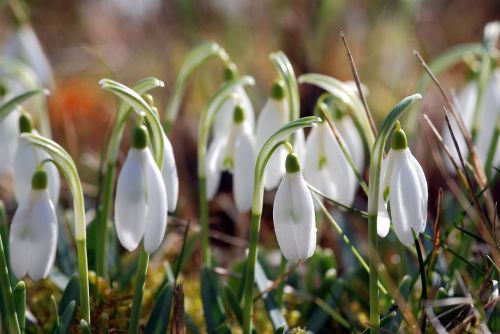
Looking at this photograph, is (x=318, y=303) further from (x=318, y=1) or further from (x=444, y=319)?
(x=318, y=1)

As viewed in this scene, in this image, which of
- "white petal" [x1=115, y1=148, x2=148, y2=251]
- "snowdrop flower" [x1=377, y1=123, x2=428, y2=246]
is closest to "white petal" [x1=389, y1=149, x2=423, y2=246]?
"snowdrop flower" [x1=377, y1=123, x2=428, y2=246]

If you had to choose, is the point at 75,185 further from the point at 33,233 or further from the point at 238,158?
the point at 238,158

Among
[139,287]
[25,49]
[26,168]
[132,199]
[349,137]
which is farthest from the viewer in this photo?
[25,49]

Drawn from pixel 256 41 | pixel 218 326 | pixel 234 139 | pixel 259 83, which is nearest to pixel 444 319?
pixel 218 326

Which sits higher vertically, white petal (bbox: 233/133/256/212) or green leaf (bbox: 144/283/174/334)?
white petal (bbox: 233/133/256/212)

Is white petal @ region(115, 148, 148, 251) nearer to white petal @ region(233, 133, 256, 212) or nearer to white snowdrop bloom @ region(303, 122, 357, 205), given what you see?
white petal @ region(233, 133, 256, 212)

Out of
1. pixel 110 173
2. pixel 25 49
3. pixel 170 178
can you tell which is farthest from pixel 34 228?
pixel 25 49

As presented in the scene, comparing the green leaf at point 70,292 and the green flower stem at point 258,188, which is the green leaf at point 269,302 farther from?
the green leaf at point 70,292
